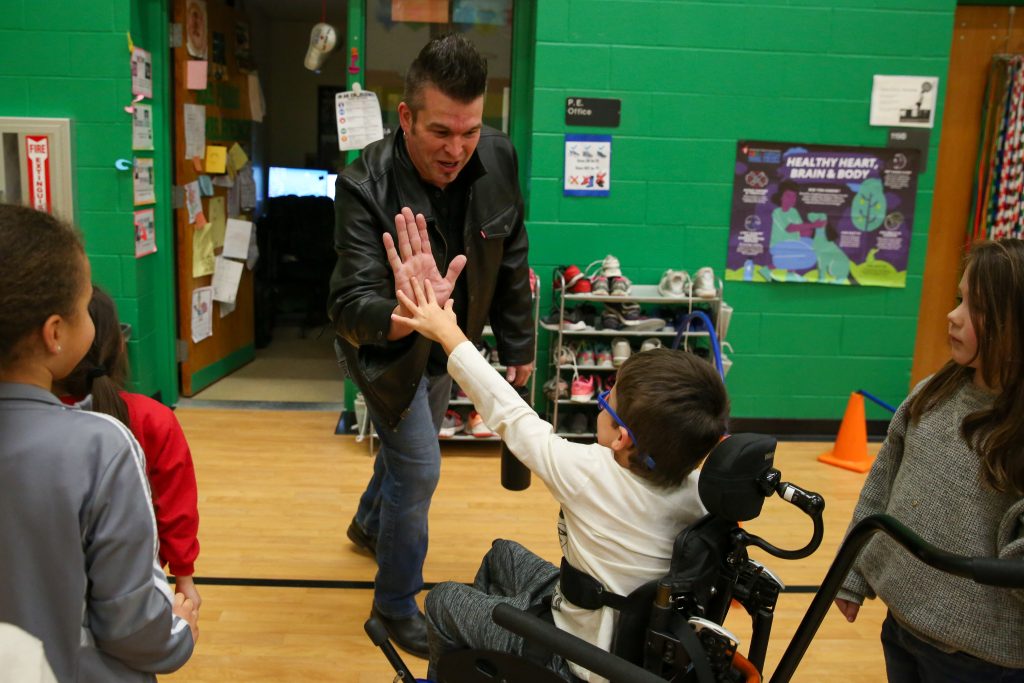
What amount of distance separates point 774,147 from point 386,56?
6.58ft

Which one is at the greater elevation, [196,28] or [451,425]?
[196,28]

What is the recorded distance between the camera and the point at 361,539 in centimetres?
302

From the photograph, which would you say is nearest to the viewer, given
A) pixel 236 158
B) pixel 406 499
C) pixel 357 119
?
pixel 406 499

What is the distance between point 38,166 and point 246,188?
1.40 m

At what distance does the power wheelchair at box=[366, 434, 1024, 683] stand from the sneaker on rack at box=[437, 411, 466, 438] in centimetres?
263

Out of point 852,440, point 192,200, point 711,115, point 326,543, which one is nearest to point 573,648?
point 326,543

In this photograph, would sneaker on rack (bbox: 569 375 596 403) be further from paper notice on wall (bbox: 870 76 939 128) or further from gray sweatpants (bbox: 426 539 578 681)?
gray sweatpants (bbox: 426 539 578 681)

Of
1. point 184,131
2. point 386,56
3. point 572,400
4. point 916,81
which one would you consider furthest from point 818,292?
point 184,131

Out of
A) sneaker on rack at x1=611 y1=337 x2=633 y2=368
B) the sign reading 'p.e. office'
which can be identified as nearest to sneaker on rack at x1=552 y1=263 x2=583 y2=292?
sneaker on rack at x1=611 y1=337 x2=633 y2=368

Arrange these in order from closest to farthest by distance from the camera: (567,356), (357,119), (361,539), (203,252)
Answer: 1. (361,539)
2. (567,356)
3. (357,119)
4. (203,252)

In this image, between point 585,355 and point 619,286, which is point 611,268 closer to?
point 619,286

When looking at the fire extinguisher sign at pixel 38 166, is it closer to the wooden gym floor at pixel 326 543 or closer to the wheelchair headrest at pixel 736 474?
the wooden gym floor at pixel 326 543

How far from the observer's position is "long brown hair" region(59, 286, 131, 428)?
1.58m

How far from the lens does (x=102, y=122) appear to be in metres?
4.16
